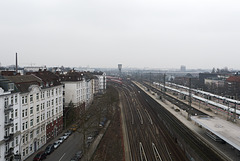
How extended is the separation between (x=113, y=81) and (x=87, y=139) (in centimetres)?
9188

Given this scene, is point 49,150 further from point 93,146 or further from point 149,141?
point 149,141

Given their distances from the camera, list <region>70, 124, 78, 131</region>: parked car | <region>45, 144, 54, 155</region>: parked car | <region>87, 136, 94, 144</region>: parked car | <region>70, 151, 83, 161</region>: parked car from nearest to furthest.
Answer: <region>70, 151, 83, 161</region>: parked car
<region>45, 144, 54, 155</region>: parked car
<region>87, 136, 94, 144</region>: parked car
<region>70, 124, 78, 131</region>: parked car

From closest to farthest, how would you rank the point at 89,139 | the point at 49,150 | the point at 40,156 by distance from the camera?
the point at 40,156 < the point at 49,150 < the point at 89,139

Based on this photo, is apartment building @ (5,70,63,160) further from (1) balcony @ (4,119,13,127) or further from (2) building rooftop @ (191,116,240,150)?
(2) building rooftop @ (191,116,240,150)

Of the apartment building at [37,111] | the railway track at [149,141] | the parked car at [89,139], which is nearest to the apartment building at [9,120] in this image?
the apartment building at [37,111]

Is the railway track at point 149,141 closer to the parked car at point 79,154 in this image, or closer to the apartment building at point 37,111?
the parked car at point 79,154

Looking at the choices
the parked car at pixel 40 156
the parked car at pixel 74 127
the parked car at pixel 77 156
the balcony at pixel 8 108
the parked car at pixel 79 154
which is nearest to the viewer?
the balcony at pixel 8 108

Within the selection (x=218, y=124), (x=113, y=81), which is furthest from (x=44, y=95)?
(x=113, y=81)

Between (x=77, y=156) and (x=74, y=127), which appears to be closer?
(x=77, y=156)

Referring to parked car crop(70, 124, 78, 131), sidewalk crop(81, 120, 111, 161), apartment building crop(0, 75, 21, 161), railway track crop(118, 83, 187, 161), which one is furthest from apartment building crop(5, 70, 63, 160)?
railway track crop(118, 83, 187, 161)

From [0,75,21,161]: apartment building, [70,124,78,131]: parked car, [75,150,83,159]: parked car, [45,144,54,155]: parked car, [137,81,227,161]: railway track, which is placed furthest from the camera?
[70,124,78,131]: parked car

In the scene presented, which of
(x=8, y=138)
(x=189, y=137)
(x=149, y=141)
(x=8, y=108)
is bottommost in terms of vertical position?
(x=149, y=141)

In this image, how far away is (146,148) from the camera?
24.0 m

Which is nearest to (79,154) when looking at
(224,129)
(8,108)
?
(8,108)
